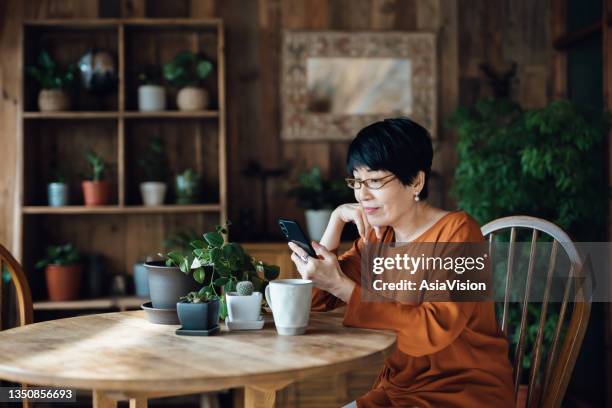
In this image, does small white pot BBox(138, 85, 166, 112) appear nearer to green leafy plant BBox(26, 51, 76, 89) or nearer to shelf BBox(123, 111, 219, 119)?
shelf BBox(123, 111, 219, 119)

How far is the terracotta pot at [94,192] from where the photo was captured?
355 cm

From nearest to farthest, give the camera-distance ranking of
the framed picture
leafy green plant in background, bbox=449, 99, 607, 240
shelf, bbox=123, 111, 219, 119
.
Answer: leafy green plant in background, bbox=449, 99, 607, 240, shelf, bbox=123, 111, 219, 119, the framed picture

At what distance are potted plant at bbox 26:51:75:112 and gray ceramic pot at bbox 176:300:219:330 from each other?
2.38 m

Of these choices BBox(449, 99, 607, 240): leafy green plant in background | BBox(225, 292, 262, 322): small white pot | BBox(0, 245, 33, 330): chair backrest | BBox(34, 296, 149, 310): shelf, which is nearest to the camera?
BBox(225, 292, 262, 322): small white pot

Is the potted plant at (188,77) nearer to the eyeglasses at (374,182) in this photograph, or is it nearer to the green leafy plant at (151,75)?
the green leafy plant at (151,75)

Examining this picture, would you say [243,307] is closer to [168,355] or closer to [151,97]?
[168,355]

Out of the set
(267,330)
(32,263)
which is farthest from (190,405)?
(267,330)

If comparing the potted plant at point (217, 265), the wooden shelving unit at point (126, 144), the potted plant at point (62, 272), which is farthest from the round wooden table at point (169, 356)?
the wooden shelving unit at point (126, 144)

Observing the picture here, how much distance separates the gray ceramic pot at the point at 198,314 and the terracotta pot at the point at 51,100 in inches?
93.6

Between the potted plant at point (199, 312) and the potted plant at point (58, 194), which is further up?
the potted plant at point (58, 194)

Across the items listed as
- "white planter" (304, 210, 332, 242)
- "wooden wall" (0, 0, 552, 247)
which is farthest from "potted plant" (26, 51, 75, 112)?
"white planter" (304, 210, 332, 242)

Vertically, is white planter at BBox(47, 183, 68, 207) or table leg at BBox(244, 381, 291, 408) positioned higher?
white planter at BBox(47, 183, 68, 207)

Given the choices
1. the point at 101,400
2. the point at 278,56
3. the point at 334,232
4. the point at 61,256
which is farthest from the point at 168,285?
the point at 278,56

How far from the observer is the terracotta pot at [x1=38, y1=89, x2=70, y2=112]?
3.54 m
